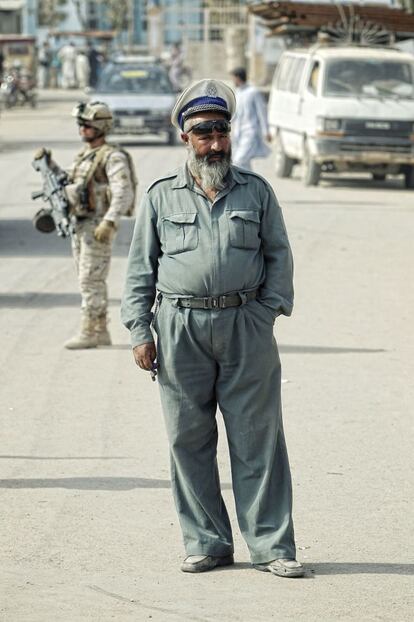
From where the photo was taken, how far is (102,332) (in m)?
11.4

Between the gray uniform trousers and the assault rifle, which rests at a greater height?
the gray uniform trousers

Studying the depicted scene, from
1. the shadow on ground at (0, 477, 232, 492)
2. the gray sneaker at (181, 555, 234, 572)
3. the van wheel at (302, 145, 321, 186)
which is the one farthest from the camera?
the van wheel at (302, 145, 321, 186)

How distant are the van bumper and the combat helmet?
12.8 m

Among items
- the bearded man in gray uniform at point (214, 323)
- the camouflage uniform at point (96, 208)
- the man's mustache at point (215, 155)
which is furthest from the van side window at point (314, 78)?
the man's mustache at point (215, 155)

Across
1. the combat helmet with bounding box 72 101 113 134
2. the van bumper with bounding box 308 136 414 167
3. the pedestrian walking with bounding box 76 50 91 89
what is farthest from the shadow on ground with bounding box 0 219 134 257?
the pedestrian walking with bounding box 76 50 91 89

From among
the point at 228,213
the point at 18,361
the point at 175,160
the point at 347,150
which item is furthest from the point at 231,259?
the point at 175,160

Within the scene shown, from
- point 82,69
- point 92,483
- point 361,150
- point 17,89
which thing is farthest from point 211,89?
point 82,69

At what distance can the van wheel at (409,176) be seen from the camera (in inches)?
978

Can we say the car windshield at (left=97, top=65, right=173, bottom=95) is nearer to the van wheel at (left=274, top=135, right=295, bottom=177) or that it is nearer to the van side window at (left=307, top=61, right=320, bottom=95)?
the van wheel at (left=274, top=135, right=295, bottom=177)

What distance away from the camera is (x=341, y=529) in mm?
6797

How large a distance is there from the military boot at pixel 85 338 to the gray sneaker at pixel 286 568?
5427 mm

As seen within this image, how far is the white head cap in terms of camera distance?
5875 millimetres

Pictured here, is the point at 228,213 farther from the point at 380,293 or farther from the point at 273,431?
the point at 380,293

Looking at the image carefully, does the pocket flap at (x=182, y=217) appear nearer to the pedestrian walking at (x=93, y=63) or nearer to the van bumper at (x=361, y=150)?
the van bumper at (x=361, y=150)
